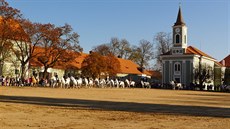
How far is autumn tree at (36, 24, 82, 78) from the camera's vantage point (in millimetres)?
59250

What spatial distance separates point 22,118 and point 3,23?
147ft

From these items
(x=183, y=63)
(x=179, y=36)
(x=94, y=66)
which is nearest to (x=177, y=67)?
(x=183, y=63)

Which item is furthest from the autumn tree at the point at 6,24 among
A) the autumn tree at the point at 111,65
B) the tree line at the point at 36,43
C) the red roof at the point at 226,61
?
the red roof at the point at 226,61

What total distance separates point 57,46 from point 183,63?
1349 inches

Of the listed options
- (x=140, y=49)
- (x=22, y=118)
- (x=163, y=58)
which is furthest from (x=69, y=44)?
(x=22, y=118)

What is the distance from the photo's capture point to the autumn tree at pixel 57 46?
194 ft

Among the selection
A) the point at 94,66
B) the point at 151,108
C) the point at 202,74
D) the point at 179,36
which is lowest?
the point at 151,108

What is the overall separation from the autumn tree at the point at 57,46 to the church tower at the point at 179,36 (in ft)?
102

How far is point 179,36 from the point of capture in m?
86.7

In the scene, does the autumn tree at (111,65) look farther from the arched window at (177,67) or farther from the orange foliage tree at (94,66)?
the arched window at (177,67)

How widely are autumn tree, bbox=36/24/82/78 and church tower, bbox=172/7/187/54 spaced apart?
31193 mm

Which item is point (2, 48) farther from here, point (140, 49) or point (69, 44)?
point (140, 49)

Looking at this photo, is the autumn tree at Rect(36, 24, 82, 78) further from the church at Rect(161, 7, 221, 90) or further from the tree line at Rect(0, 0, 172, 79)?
the church at Rect(161, 7, 221, 90)

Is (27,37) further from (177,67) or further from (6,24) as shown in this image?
(177,67)
